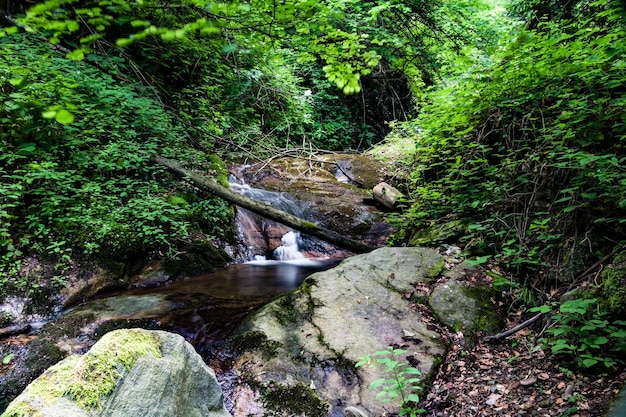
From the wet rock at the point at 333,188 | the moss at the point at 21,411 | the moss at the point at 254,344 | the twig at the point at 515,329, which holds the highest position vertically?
the moss at the point at 21,411

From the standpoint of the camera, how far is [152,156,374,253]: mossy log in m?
6.58

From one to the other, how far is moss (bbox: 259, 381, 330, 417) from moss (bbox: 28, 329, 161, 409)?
1.37 metres

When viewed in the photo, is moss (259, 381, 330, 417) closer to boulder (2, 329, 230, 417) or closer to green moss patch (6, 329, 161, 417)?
boulder (2, 329, 230, 417)

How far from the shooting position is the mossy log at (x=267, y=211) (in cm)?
658

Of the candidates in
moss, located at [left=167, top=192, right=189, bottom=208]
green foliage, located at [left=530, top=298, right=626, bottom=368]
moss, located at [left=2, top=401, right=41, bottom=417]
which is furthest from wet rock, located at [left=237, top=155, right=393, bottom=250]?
moss, located at [left=2, top=401, right=41, bottom=417]

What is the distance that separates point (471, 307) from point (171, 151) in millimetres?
6220

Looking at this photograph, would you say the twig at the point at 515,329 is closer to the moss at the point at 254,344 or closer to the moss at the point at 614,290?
the moss at the point at 614,290

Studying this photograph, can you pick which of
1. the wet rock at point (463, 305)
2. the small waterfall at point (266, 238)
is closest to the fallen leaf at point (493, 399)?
the wet rock at point (463, 305)

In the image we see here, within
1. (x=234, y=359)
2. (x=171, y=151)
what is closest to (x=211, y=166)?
(x=171, y=151)

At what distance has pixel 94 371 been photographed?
5.82ft

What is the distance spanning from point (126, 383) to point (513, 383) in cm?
300

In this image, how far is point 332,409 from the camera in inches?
117

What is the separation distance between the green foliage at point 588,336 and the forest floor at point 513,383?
0.12 m

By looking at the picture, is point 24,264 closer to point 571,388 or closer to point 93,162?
point 93,162
